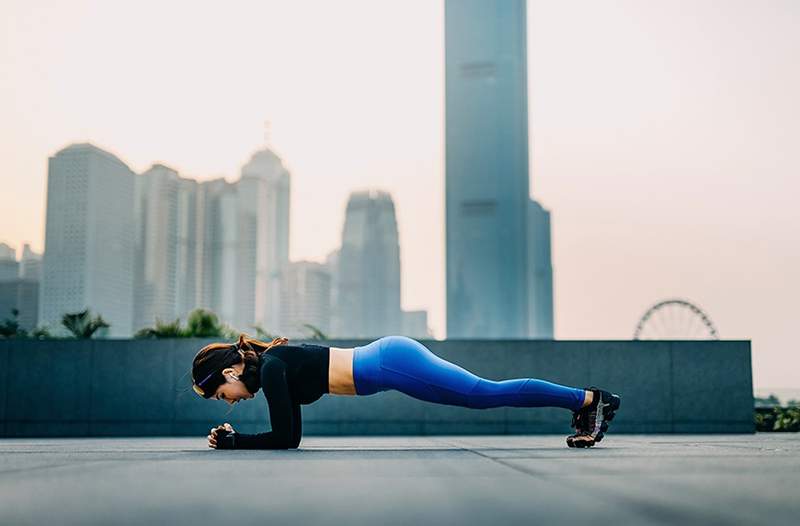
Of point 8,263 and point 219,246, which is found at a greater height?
point 219,246

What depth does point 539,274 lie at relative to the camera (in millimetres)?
179500

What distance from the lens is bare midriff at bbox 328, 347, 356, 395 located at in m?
5.30

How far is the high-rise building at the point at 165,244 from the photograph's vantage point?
474ft

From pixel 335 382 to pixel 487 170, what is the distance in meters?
139

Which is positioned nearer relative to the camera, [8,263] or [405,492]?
[405,492]

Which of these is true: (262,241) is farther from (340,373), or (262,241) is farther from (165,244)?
(340,373)

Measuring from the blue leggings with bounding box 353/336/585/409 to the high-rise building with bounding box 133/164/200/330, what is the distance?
14388cm

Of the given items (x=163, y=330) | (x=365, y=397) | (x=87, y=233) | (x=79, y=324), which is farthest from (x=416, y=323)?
(x=365, y=397)

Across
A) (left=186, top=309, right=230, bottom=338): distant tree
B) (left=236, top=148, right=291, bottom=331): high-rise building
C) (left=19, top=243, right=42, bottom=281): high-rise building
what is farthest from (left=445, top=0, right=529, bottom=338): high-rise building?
(left=186, top=309, right=230, bottom=338): distant tree

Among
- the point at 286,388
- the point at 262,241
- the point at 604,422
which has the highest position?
the point at 262,241

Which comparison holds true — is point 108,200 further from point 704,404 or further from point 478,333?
point 704,404

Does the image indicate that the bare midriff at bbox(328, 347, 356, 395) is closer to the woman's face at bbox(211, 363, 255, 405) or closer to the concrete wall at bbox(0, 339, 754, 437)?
the woman's face at bbox(211, 363, 255, 405)

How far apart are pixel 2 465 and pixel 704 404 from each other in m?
9.63

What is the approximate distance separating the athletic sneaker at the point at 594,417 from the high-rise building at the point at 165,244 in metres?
144
